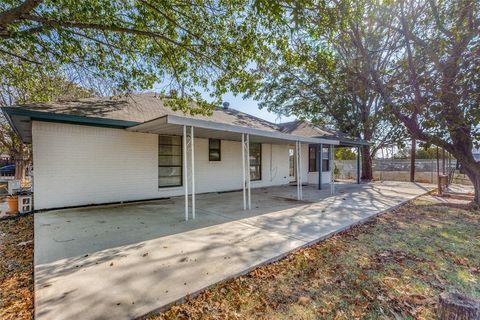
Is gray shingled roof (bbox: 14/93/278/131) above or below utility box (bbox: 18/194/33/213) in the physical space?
above

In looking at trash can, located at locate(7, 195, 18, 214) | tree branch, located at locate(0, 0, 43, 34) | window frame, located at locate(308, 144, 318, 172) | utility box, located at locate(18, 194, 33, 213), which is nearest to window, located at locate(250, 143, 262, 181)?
window frame, located at locate(308, 144, 318, 172)

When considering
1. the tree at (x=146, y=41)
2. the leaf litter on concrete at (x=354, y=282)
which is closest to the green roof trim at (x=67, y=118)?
the tree at (x=146, y=41)

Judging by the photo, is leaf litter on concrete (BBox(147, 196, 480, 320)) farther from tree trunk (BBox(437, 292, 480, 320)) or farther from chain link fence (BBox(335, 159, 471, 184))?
chain link fence (BBox(335, 159, 471, 184))

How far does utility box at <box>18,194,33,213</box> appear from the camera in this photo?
6.79m

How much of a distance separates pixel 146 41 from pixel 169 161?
414 cm

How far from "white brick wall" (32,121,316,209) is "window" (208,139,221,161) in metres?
0.19

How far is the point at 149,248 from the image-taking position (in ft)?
13.1

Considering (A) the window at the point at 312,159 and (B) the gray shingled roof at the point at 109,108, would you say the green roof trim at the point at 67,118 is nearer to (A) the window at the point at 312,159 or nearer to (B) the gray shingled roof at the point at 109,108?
(B) the gray shingled roof at the point at 109,108

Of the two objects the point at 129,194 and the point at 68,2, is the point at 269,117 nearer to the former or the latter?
the point at 129,194

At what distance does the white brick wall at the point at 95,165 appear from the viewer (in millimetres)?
6562

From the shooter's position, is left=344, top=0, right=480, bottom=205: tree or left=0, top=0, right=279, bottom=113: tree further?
left=344, top=0, right=480, bottom=205: tree

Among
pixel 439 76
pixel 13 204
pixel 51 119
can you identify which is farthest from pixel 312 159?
pixel 13 204

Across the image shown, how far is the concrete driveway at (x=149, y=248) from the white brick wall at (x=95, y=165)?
2.01ft

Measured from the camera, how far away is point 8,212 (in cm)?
702
